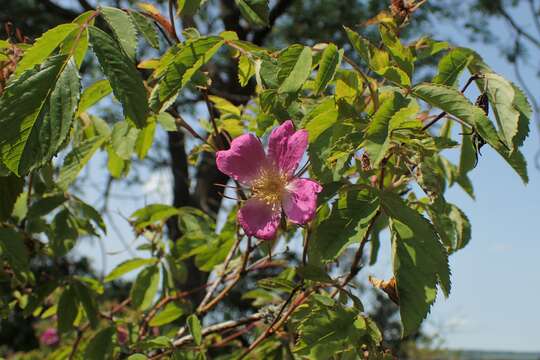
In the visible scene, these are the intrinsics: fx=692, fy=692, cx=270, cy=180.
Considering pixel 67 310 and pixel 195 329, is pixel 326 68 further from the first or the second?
pixel 67 310

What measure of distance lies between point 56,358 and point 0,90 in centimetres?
86

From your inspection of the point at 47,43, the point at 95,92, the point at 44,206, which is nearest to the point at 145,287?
the point at 44,206

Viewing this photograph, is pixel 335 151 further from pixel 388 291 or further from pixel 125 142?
pixel 125 142

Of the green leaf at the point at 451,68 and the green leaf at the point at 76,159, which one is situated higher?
the green leaf at the point at 451,68

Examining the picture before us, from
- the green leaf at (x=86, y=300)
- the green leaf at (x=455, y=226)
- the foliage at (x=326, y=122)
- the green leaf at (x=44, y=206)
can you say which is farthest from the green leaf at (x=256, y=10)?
the green leaf at (x=86, y=300)

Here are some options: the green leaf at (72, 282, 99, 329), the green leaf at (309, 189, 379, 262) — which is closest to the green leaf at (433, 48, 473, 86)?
the green leaf at (309, 189, 379, 262)

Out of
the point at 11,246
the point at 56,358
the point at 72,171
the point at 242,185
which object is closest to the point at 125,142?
the point at 72,171

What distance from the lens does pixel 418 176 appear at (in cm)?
94

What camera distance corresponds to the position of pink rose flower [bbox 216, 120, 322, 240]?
881mm

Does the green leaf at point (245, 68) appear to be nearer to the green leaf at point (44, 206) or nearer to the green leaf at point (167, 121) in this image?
the green leaf at point (167, 121)

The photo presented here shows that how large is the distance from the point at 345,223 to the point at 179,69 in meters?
0.30

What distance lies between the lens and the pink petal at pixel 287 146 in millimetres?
880

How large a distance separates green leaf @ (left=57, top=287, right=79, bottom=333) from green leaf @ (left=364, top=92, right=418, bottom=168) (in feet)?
2.89

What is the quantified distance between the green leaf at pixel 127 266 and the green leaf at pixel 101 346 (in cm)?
21
